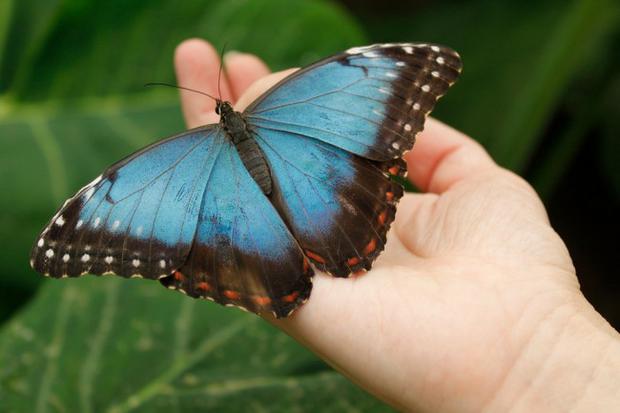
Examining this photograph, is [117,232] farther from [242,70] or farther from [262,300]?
[242,70]

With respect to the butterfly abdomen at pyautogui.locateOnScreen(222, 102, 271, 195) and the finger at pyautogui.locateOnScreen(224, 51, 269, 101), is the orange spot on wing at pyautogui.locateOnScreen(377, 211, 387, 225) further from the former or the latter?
the finger at pyautogui.locateOnScreen(224, 51, 269, 101)

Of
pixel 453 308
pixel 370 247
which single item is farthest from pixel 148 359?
pixel 453 308

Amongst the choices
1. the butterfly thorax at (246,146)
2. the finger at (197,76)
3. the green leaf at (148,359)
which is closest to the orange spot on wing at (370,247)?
the butterfly thorax at (246,146)

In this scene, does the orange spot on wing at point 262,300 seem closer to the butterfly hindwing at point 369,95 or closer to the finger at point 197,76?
the butterfly hindwing at point 369,95

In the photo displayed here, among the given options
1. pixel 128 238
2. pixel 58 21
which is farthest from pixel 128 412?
pixel 58 21

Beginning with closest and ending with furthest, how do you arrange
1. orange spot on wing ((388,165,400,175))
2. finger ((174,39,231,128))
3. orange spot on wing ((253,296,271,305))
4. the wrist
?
the wrist, orange spot on wing ((253,296,271,305)), orange spot on wing ((388,165,400,175)), finger ((174,39,231,128))


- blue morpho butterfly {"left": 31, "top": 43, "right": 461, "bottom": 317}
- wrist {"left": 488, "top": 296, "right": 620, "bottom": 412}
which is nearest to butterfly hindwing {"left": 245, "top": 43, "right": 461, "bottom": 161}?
blue morpho butterfly {"left": 31, "top": 43, "right": 461, "bottom": 317}

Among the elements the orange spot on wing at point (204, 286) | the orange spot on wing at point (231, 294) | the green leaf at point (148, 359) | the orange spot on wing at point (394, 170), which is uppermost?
the orange spot on wing at point (394, 170)
